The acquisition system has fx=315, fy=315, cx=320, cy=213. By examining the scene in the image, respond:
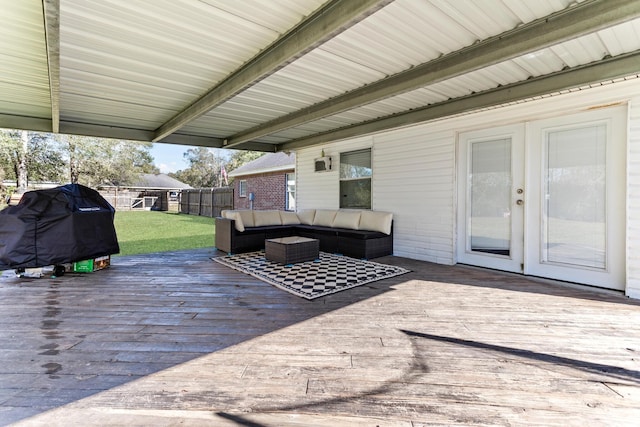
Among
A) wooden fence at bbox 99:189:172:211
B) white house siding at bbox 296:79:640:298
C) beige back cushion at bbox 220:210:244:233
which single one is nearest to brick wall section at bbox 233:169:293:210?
white house siding at bbox 296:79:640:298

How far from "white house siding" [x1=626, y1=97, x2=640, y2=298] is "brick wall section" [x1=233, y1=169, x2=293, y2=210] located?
918 centimetres

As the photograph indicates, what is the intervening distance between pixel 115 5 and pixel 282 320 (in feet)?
9.63

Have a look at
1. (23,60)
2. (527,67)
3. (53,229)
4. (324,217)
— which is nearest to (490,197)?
(527,67)

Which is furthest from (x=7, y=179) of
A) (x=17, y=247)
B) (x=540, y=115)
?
(x=540, y=115)

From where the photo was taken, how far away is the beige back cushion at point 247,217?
22.0 ft

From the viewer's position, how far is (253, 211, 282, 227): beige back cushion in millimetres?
6951

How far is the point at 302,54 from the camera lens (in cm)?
285

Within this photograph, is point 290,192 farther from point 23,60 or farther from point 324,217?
point 23,60

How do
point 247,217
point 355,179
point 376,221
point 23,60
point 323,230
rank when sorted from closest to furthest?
1. point 23,60
2. point 376,221
3. point 323,230
4. point 247,217
5. point 355,179

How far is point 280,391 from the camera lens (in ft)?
6.06

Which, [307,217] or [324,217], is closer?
[324,217]

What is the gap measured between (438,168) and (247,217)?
3965 mm

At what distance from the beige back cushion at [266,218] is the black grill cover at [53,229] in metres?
2.80

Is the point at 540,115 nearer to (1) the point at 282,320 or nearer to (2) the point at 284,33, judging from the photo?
(2) the point at 284,33
